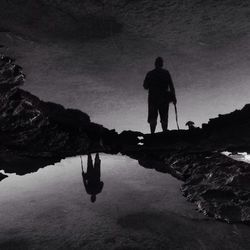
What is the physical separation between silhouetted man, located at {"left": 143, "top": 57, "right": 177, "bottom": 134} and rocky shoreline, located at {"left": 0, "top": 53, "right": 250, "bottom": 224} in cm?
64

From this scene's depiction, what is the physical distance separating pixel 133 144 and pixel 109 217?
1847mm

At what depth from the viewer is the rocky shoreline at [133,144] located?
2895mm

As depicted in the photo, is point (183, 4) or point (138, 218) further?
point (183, 4)

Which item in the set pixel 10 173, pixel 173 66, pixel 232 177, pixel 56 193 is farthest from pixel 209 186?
pixel 173 66

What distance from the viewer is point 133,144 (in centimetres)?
432

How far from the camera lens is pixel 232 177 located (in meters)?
2.87

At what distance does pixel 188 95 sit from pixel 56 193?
547 cm

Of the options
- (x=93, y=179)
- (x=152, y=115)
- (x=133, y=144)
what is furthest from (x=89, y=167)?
(x=152, y=115)

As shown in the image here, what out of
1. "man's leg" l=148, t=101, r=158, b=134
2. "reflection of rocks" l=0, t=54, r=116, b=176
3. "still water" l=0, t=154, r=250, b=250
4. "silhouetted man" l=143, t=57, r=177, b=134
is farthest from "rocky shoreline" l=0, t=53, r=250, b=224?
"silhouetted man" l=143, t=57, r=177, b=134

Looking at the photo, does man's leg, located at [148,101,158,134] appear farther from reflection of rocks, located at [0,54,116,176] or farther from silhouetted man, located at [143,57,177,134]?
reflection of rocks, located at [0,54,116,176]

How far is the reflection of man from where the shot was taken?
131 inches

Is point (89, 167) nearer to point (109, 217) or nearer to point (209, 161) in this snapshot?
point (209, 161)

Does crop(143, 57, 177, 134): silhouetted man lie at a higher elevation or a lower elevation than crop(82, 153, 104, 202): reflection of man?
higher

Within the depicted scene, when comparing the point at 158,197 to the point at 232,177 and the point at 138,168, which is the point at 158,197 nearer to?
the point at 232,177
